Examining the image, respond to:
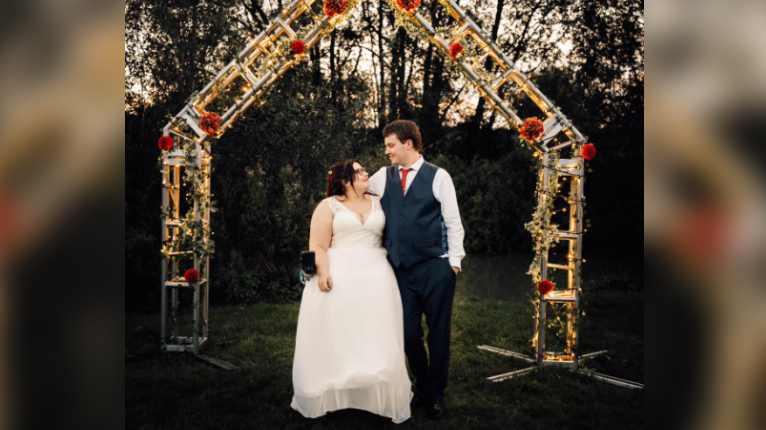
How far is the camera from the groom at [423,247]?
362 centimetres

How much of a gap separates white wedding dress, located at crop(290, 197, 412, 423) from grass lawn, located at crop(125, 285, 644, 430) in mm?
211

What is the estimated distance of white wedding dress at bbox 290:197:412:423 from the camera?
332 cm

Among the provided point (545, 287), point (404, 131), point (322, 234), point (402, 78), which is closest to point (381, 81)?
point (402, 78)

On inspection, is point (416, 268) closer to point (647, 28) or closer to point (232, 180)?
point (647, 28)

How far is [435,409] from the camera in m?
3.61

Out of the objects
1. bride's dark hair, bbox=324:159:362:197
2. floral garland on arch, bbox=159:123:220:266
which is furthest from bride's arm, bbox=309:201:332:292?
floral garland on arch, bbox=159:123:220:266

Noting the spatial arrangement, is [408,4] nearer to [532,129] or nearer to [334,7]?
[334,7]

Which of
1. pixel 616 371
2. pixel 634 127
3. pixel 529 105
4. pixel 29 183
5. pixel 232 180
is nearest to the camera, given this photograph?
pixel 29 183

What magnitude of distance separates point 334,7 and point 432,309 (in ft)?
8.59

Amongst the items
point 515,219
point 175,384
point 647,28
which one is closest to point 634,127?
point 515,219

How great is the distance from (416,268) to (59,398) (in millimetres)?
3060

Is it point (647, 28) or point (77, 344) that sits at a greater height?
point (647, 28)

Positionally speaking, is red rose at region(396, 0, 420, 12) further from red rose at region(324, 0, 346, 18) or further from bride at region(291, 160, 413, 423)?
bride at region(291, 160, 413, 423)

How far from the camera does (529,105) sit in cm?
1363
